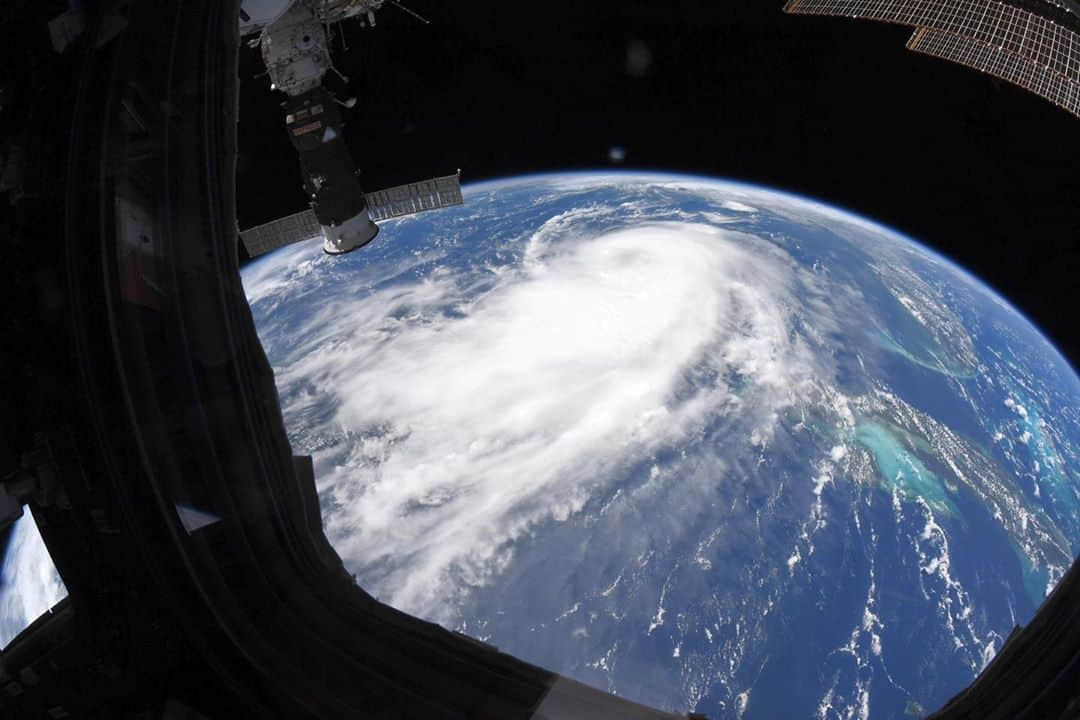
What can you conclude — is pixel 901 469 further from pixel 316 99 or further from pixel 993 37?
pixel 316 99

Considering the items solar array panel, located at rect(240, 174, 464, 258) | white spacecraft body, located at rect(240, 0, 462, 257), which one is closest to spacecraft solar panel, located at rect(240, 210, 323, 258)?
solar array panel, located at rect(240, 174, 464, 258)

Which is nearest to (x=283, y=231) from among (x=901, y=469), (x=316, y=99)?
(x=316, y=99)

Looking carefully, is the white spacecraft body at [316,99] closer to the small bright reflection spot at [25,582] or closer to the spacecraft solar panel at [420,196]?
the spacecraft solar panel at [420,196]

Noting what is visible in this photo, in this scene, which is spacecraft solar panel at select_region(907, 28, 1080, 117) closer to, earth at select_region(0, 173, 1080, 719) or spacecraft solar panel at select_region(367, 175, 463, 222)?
spacecraft solar panel at select_region(367, 175, 463, 222)

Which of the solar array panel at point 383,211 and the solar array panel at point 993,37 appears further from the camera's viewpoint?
the solar array panel at point 383,211

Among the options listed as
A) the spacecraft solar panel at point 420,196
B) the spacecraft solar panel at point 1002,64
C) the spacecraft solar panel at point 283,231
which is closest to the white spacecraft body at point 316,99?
the spacecraft solar panel at point 420,196

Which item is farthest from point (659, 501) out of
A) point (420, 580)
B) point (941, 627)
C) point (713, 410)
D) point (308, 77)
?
point (308, 77)
